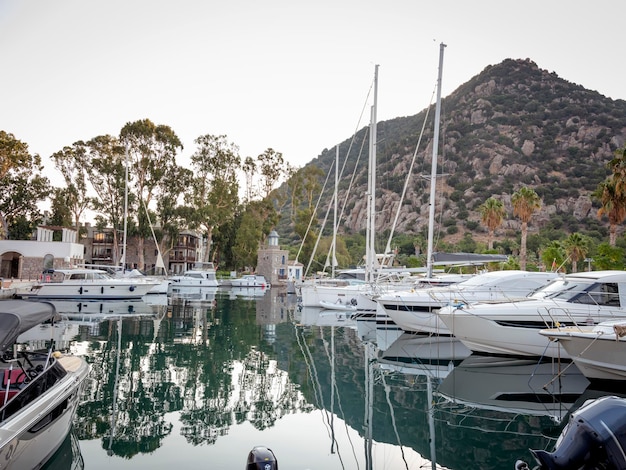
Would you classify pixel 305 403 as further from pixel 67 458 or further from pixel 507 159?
pixel 507 159

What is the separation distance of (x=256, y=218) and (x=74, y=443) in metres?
60.6

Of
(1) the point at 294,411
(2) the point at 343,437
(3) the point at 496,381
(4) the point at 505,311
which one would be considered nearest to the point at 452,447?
(2) the point at 343,437

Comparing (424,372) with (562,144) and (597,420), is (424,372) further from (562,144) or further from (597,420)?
(562,144)

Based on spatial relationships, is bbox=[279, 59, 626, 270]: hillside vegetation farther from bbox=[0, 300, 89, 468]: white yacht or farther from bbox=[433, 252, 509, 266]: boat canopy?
bbox=[0, 300, 89, 468]: white yacht

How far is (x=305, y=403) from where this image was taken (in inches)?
406

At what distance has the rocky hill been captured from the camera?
83.9 m

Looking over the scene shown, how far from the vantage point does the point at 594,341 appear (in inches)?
430

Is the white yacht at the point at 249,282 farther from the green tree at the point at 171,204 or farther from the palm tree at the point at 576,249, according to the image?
the palm tree at the point at 576,249

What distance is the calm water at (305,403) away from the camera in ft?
24.5

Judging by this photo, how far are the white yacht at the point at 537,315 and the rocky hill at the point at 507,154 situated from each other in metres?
61.5

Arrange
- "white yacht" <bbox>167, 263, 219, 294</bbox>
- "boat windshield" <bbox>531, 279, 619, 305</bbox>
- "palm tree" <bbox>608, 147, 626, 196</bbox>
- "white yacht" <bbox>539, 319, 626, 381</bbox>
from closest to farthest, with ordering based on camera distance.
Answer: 1. "white yacht" <bbox>539, 319, 626, 381</bbox>
2. "boat windshield" <bbox>531, 279, 619, 305</bbox>
3. "palm tree" <bbox>608, 147, 626, 196</bbox>
4. "white yacht" <bbox>167, 263, 219, 294</bbox>

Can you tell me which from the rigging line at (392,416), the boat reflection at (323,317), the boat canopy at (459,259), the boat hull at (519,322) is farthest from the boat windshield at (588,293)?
the boat reflection at (323,317)

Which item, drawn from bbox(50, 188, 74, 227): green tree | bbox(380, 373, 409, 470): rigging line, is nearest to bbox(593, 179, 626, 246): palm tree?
bbox(380, 373, 409, 470): rigging line

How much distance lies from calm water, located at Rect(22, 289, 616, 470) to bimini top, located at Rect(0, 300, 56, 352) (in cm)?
172
